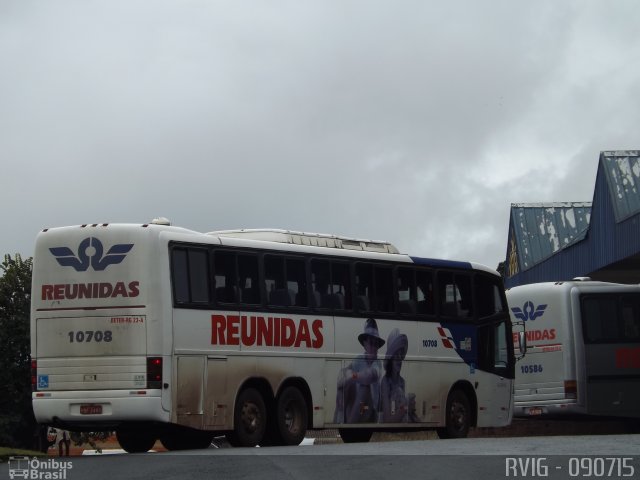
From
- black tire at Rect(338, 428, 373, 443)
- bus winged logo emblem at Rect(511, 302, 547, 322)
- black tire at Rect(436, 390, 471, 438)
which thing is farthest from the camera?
bus winged logo emblem at Rect(511, 302, 547, 322)

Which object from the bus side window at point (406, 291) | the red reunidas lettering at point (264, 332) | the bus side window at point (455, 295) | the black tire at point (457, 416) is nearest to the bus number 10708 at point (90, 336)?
the red reunidas lettering at point (264, 332)

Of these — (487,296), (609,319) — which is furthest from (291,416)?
(609,319)

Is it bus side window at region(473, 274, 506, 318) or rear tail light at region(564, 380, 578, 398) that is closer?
bus side window at region(473, 274, 506, 318)

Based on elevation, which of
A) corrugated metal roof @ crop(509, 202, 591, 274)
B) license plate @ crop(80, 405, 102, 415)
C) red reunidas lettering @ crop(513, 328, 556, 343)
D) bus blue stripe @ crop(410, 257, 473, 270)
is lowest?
license plate @ crop(80, 405, 102, 415)

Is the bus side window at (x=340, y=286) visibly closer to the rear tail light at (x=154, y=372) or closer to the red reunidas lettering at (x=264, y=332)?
the red reunidas lettering at (x=264, y=332)

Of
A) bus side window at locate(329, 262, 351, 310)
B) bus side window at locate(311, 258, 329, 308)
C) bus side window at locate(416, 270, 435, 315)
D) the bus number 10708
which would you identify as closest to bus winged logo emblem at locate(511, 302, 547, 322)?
bus side window at locate(416, 270, 435, 315)

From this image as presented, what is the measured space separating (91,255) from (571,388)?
1376 cm

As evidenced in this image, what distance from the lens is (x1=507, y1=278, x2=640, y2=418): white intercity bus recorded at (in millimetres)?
30344

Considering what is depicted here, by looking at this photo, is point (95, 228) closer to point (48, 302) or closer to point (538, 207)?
point (48, 302)

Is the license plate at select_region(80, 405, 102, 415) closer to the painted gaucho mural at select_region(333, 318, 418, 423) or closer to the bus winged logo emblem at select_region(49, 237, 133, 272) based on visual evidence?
the bus winged logo emblem at select_region(49, 237, 133, 272)

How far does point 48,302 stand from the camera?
795 inches

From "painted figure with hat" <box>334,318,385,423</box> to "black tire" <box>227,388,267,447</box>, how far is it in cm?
213

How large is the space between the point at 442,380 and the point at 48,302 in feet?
27.6

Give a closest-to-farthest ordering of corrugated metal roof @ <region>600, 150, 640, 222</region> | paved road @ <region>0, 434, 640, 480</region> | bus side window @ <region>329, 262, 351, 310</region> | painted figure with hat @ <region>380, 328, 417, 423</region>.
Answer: paved road @ <region>0, 434, 640, 480</region>
bus side window @ <region>329, 262, 351, 310</region>
painted figure with hat @ <region>380, 328, 417, 423</region>
corrugated metal roof @ <region>600, 150, 640, 222</region>
